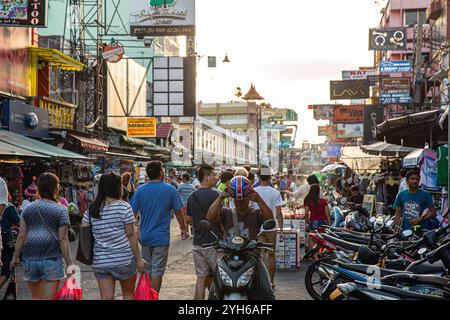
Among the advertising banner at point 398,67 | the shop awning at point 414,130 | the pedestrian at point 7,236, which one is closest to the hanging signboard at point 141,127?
the advertising banner at point 398,67

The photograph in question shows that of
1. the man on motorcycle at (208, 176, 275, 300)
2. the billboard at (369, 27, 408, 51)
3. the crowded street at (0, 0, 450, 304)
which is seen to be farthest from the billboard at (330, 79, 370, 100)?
the man on motorcycle at (208, 176, 275, 300)

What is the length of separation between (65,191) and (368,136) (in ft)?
64.2

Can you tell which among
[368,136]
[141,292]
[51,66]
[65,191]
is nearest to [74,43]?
[51,66]

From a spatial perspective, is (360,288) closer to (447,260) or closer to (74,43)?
(447,260)

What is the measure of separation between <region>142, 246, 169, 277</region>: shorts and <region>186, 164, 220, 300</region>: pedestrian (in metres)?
0.41

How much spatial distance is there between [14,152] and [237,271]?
10912 mm

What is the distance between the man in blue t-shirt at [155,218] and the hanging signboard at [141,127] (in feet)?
80.3

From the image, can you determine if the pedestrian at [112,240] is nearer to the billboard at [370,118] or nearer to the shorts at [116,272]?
the shorts at [116,272]

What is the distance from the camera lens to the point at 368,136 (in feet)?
114

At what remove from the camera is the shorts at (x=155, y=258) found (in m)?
8.01

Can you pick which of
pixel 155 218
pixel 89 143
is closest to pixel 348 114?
pixel 89 143

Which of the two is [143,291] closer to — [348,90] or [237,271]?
[237,271]

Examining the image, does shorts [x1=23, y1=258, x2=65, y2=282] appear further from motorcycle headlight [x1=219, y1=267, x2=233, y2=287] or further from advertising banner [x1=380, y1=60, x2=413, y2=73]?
advertising banner [x1=380, y1=60, x2=413, y2=73]

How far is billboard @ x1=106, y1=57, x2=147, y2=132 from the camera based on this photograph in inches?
1285
